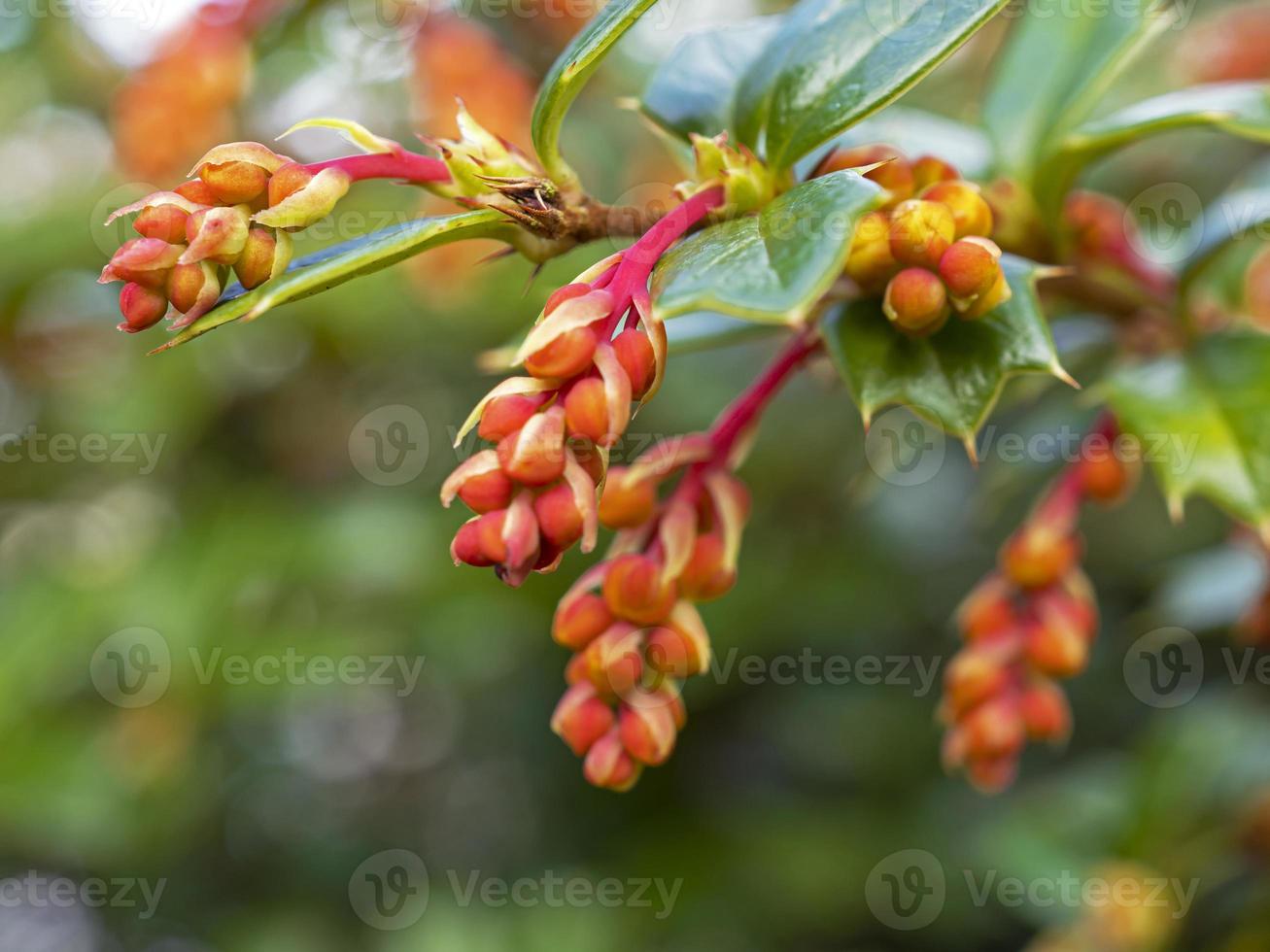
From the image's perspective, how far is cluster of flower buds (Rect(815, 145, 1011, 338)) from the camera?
A: 0.70 metres

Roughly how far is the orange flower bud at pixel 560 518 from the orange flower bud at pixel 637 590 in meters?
0.14

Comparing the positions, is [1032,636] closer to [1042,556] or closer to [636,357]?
[1042,556]

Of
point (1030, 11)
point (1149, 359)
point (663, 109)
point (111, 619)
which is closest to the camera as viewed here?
point (663, 109)

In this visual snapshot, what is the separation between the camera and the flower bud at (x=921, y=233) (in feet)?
2.31

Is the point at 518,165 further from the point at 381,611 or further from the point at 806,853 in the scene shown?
the point at 806,853

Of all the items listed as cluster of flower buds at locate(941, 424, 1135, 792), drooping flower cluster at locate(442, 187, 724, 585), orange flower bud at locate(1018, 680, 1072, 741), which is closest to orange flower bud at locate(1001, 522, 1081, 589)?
cluster of flower buds at locate(941, 424, 1135, 792)

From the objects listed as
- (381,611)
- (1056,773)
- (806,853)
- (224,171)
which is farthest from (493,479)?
(1056,773)

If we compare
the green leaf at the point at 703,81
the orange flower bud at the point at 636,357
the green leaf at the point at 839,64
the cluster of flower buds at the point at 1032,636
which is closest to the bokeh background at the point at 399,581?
the cluster of flower buds at the point at 1032,636

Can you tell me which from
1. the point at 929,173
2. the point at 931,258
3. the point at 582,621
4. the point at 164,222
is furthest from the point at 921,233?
the point at 164,222

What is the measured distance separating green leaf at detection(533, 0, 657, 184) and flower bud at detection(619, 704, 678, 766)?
372 mm

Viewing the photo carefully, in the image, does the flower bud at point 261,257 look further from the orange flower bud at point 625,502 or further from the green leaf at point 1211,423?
the green leaf at point 1211,423

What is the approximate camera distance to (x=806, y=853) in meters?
2.30

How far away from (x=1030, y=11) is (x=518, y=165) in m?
0.72

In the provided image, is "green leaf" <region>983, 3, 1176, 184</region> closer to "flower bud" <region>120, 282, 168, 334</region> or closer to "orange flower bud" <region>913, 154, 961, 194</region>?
"orange flower bud" <region>913, 154, 961, 194</region>
